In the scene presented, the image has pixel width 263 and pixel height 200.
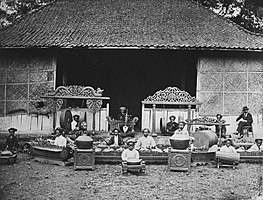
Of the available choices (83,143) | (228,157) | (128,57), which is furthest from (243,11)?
(83,143)

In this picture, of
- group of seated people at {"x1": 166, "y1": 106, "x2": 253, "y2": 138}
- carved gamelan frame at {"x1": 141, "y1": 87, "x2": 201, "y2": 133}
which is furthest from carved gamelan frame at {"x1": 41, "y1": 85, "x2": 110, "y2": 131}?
group of seated people at {"x1": 166, "y1": 106, "x2": 253, "y2": 138}

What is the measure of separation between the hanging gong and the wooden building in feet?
1.92

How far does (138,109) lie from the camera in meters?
19.0

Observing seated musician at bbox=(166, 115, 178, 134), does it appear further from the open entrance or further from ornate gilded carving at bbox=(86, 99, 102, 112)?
ornate gilded carving at bbox=(86, 99, 102, 112)

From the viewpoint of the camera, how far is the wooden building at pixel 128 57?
564 inches

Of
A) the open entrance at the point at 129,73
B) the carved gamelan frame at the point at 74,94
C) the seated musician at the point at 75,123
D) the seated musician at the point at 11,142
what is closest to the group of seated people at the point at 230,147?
the carved gamelan frame at the point at 74,94

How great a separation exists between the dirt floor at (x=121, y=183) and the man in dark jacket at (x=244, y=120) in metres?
4.07

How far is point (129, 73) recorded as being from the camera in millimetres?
18703

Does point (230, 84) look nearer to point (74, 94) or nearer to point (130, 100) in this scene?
point (130, 100)

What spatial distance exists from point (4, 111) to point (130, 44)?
4.83m

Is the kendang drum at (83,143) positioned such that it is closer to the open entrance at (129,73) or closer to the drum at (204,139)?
the drum at (204,139)

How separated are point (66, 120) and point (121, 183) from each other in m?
5.57

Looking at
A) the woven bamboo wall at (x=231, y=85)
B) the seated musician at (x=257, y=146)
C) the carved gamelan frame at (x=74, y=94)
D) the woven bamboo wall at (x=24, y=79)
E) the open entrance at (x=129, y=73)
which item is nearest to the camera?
the seated musician at (x=257, y=146)

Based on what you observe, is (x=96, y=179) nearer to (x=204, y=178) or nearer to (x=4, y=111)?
(x=204, y=178)
